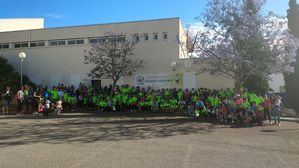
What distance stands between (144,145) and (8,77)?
21.5 m

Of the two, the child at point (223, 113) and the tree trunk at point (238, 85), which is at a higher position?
the tree trunk at point (238, 85)

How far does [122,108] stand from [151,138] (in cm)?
1063

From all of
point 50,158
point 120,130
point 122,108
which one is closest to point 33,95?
point 122,108

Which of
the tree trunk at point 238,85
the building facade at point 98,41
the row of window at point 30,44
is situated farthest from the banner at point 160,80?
the row of window at point 30,44

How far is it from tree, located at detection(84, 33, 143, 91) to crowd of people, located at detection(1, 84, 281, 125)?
6.71 feet

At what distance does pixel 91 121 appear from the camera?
17.5 m

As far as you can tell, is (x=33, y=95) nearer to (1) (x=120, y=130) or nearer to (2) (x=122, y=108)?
(2) (x=122, y=108)

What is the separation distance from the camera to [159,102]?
875 inches

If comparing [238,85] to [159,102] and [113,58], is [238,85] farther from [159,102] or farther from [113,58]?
[113,58]

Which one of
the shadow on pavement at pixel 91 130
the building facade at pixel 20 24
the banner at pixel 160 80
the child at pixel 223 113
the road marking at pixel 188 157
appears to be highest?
the building facade at pixel 20 24

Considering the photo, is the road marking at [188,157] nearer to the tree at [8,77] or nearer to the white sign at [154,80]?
the white sign at [154,80]

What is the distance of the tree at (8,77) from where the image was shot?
28.3 metres

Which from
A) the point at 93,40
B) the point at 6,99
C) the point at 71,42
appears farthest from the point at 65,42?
the point at 6,99

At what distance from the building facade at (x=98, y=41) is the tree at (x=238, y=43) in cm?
634
